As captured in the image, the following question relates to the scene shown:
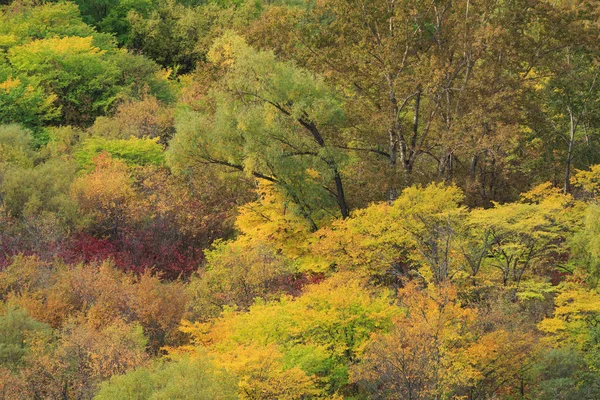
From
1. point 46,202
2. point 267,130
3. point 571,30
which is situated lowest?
point 46,202

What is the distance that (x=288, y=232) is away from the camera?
3331 centimetres

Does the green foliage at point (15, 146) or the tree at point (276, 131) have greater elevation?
the tree at point (276, 131)

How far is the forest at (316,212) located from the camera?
21.9m

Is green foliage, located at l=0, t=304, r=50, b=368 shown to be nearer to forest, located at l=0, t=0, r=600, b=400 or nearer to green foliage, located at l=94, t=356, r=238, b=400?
forest, located at l=0, t=0, r=600, b=400

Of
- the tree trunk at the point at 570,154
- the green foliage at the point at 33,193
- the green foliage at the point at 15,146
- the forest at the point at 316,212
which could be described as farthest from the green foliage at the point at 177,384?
the tree trunk at the point at 570,154

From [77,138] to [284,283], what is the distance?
17785mm

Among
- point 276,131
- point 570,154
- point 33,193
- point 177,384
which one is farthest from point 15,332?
point 570,154

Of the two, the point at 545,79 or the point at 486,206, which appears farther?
the point at 545,79

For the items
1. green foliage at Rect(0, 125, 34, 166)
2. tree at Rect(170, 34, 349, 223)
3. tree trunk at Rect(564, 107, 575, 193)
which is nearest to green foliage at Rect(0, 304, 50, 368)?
tree at Rect(170, 34, 349, 223)

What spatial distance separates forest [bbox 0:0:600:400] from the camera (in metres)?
21.9

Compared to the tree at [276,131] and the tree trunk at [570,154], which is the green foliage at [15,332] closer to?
the tree at [276,131]

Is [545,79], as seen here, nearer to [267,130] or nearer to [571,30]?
[571,30]

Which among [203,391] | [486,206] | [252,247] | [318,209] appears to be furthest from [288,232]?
[203,391]

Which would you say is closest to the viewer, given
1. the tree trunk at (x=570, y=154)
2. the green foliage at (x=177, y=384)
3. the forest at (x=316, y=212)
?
the green foliage at (x=177, y=384)
